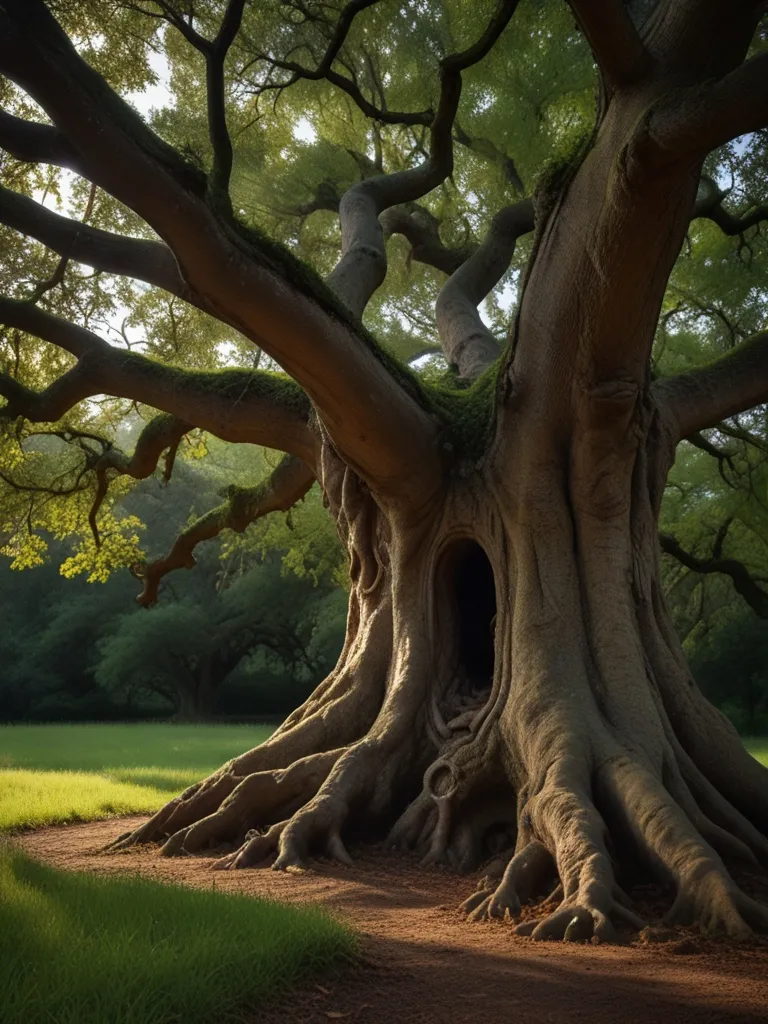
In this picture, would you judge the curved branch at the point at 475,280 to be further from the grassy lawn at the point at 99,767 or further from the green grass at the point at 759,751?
the green grass at the point at 759,751

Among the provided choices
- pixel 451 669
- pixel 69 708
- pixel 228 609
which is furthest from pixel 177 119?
pixel 69 708

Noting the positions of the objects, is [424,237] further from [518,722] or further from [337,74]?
[518,722]

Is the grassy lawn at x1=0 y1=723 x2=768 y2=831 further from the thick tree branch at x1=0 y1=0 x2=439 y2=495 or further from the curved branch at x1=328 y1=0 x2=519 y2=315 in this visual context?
the curved branch at x1=328 y1=0 x2=519 y2=315

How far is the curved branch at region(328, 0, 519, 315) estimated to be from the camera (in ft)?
26.9

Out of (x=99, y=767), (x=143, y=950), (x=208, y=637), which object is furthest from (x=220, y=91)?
(x=208, y=637)

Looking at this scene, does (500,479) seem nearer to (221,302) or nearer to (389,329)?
(221,302)

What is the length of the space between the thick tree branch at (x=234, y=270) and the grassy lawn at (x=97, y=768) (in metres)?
5.22

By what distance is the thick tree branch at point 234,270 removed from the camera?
4.64 metres

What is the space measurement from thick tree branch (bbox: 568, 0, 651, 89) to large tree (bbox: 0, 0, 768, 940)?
0.02m

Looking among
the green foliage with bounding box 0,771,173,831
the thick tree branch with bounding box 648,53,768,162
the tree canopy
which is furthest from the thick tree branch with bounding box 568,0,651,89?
the green foliage with bounding box 0,771,173,831

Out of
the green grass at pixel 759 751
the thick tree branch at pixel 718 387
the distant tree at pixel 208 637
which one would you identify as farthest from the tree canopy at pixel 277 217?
the distant tree at pixel 208 637

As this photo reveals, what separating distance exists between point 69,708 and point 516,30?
3138 cm

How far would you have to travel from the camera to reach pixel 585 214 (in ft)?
19.5

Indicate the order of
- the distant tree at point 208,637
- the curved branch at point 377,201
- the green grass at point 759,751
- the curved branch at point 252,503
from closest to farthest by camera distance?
1. the curved branch at point 377,201
2. the curved branch at point 252,503
3. the green grass at point 759,751
4. the distant tree at point 208,637
